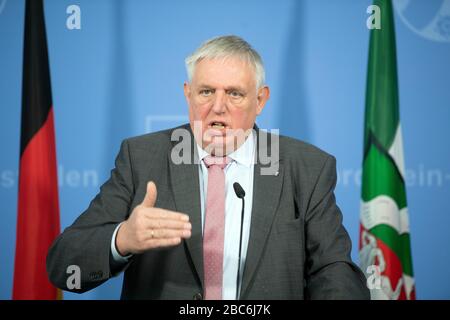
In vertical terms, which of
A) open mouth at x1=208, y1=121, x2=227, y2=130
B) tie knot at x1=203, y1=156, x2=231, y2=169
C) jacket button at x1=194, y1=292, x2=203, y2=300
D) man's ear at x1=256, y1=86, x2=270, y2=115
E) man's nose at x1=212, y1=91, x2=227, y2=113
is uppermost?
man's ear at x1=256, y1=86, x2=270, y2=115

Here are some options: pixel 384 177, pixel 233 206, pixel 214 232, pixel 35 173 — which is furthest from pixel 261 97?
pixel 35 173

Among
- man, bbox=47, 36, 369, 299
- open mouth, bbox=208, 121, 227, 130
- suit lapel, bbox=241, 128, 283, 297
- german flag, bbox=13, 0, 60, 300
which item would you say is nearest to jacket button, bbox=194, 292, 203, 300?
man, bbox=47, 36, 369, 299

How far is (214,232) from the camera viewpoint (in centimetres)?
177

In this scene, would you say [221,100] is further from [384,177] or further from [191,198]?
[384,177]

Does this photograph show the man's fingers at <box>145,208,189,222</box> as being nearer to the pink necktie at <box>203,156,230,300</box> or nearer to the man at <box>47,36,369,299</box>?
the man at <box>47,36,369,299</box>

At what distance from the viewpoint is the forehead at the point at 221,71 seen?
1.88m

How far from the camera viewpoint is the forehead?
74.0 inches

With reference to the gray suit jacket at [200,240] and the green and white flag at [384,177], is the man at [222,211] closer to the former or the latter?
the gray suit jacket at [200,240]

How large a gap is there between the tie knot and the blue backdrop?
109 cm

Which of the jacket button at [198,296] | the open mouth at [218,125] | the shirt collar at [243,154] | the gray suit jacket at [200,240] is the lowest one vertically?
the jacket button at [198,296]

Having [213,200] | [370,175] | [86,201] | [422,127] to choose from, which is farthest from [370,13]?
[86,201]

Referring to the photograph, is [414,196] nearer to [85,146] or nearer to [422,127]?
[422,127]

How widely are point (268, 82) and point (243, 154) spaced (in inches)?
44.8

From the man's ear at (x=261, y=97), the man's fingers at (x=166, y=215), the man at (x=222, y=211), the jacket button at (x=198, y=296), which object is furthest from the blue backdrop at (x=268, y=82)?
the man's fingers at (x=166, y=215)
